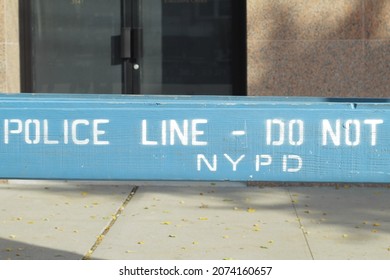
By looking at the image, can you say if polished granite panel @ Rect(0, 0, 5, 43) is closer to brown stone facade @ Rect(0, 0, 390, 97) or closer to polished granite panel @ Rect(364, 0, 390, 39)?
brown stone facade @ Rect(0, 0, 390, 97)

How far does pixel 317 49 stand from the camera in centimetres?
1150

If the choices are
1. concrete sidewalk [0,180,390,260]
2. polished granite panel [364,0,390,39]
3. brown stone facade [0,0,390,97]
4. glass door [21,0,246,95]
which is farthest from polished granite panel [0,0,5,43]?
polished granite panel [364,0,390,39]

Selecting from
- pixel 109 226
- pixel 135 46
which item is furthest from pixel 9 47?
pixel 109 226

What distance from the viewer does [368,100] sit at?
5.04 m

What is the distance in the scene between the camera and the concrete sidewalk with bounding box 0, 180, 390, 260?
25.2 feet

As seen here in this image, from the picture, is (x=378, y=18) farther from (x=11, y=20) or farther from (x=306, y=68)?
(x=11, y=20)

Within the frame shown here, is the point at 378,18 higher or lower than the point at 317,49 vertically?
higher

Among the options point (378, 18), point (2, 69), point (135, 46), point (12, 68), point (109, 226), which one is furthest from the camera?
point (135, 46)

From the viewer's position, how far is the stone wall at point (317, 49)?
11.5 m

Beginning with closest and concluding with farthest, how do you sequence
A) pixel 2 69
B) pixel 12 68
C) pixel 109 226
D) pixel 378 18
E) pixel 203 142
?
pixel 203 142 → pixel 109 226 → pixel 378 18 → pixel 2 69 → pixel 12 68

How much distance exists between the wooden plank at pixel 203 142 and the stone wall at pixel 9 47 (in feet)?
24.8

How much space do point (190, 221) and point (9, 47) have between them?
3912mm

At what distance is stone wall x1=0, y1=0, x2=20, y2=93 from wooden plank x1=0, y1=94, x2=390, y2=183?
7561mm

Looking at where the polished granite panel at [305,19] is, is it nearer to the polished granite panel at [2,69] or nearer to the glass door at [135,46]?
the glass door at [135,46]
